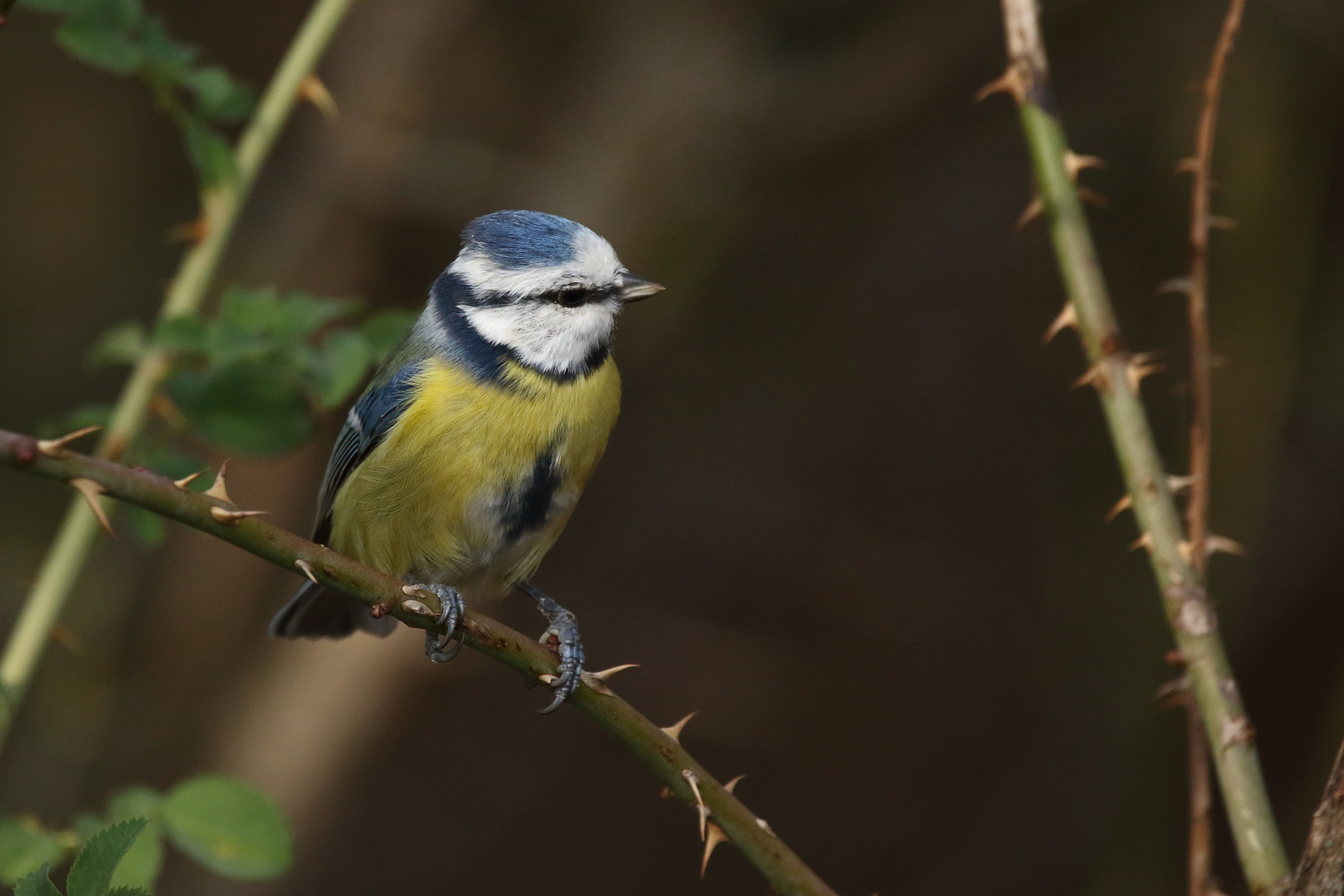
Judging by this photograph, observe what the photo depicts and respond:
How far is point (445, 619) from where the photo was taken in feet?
5.24

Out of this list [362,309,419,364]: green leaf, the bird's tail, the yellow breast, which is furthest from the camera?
the bird's tail

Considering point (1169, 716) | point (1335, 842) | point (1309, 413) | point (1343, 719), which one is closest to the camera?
point (1335, 842)

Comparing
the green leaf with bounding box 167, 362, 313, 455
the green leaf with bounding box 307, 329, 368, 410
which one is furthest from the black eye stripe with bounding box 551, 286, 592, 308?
the green leaf with bounding box 167, 362, 313, 455

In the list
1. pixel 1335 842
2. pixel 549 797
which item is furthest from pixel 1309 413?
pixel 549 797

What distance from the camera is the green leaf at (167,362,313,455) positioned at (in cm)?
222

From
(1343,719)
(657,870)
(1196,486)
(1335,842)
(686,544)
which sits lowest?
(657,870)

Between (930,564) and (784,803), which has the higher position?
(930,564)

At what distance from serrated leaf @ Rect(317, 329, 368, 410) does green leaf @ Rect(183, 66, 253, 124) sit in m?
0.44

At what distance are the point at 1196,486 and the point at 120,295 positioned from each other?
15.0ft

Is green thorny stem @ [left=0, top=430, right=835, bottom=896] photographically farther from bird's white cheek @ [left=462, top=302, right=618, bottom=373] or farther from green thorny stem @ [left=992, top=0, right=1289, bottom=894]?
bird's white cheek @ [left=462, top=302, right=618, bottom=373]

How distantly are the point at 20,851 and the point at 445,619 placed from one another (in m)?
0.77

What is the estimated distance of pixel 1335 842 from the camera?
133cm

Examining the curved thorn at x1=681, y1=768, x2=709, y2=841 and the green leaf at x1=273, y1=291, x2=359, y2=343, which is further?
the green leaf at x1=273, y1=291, x2=359, y2=343

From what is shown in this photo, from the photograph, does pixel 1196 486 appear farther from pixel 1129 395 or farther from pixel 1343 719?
pixel 1343 719
